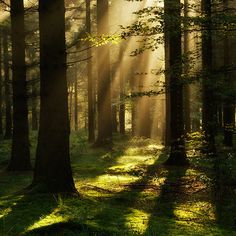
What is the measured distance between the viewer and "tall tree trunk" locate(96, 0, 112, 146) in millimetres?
23484

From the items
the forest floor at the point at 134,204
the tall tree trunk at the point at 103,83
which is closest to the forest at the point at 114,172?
the forest floor at the point at 134,204

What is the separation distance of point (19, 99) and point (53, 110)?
6781 millimetres

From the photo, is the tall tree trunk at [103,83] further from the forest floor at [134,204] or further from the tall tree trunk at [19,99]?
the forest floor at [134,204]

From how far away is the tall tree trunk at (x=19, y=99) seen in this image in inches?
620

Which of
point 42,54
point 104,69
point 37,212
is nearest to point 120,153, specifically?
point 104,69

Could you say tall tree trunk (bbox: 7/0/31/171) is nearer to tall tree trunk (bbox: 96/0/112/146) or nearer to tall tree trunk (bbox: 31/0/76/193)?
tall tree trunk (bbox: 31/0/76/193)

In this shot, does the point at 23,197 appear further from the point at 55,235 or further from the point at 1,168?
the point at 1,168

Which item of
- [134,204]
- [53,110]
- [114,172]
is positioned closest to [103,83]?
[114,172]

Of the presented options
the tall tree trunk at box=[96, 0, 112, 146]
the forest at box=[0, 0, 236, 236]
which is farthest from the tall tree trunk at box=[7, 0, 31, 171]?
the tall tree trunk at box=[96, 0, 112, 146]

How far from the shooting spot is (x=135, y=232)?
21.6 ft

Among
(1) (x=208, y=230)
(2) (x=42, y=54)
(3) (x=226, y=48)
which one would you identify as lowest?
(1) (x=208, y=230)

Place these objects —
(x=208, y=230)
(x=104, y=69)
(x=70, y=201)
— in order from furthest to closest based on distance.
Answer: (x=104, y=69) → (x=70, y=201) → (x=208, y=230)

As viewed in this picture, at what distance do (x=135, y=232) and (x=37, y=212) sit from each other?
77.7 inches

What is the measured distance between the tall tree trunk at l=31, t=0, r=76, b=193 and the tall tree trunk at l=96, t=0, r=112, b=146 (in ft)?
45.7
